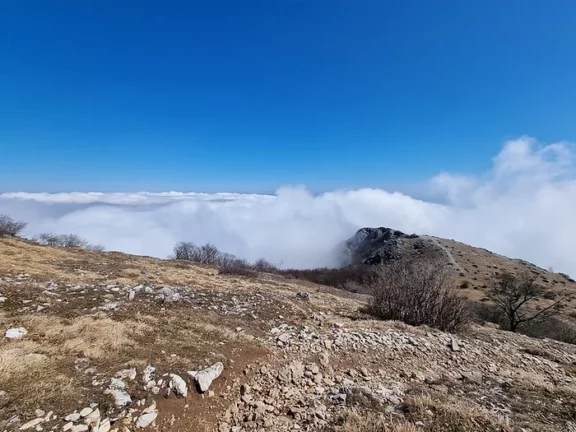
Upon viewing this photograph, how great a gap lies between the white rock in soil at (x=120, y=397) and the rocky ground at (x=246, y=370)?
0.08 ft

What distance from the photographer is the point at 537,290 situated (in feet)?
83.9

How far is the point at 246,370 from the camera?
23.2ft

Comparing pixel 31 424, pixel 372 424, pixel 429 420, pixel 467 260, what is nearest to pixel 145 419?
pixel 31 424

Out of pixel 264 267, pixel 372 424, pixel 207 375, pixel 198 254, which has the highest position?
pixel 372 424

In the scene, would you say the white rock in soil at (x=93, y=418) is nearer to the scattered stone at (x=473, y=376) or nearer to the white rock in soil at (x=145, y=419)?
the white rock in soil at (x=145, y=419)

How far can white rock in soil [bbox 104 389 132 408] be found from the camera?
5.43 metres

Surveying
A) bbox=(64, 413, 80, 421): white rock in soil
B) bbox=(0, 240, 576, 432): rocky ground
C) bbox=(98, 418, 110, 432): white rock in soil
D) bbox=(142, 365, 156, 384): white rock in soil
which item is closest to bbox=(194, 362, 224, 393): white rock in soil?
bbox=(0, 240, 576, 432): rocky ground

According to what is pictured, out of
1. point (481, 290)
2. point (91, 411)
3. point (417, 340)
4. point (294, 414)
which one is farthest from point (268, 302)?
point (481, 290)

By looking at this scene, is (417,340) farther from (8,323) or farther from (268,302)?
(8,323)

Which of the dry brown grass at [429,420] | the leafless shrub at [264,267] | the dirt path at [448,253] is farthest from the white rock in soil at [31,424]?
the dirt path at [448,253]

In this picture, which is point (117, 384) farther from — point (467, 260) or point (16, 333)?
point (467, 260)

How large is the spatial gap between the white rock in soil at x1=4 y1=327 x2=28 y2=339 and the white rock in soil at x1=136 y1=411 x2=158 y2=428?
420 centimetres

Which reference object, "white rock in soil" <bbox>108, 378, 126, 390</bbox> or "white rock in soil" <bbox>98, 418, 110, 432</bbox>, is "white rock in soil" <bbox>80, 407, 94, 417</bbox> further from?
"white rock in soil" <bbox>108, 378, 126, 390</bbox>

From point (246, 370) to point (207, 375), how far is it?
100cm
